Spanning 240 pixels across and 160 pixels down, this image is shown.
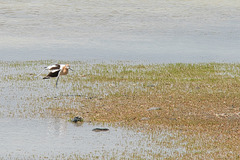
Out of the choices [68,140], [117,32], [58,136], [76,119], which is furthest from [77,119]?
[117,32]

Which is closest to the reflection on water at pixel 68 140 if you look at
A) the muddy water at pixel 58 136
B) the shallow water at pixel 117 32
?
the muddy water at pixel 58 136

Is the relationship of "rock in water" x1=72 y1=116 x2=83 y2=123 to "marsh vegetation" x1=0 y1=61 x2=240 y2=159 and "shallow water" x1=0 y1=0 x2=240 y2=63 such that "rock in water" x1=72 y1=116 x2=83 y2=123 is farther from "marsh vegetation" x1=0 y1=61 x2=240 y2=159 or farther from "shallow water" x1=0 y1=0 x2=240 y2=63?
"shallow water" x1=0 y1=0 x2=240 y2=63

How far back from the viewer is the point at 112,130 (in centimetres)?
1756

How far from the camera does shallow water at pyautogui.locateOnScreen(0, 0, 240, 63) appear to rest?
4247 cm

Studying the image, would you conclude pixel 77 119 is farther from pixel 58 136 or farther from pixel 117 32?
pixel 117 32

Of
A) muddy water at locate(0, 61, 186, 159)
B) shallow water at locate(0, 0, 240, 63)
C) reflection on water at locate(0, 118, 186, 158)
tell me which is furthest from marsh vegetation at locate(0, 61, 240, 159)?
shallow water at locate(0, 0, 240, 63)

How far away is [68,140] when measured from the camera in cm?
1636

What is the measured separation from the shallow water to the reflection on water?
69.0 feet

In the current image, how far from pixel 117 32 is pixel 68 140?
46.7 m

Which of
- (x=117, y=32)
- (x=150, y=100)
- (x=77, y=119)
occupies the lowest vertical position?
(x=117, y=32)

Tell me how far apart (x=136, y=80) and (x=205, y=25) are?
45.5m

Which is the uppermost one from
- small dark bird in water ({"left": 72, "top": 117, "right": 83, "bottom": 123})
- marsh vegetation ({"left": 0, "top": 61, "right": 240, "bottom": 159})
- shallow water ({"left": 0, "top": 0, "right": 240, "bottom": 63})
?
small dark bird in water ({"left": 72, "top": 117, "right": 83, "bottom": 123})

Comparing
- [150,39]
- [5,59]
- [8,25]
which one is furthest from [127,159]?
[8,25]

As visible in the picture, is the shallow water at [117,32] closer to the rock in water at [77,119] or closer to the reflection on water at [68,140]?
the rock in water at [77,119]
